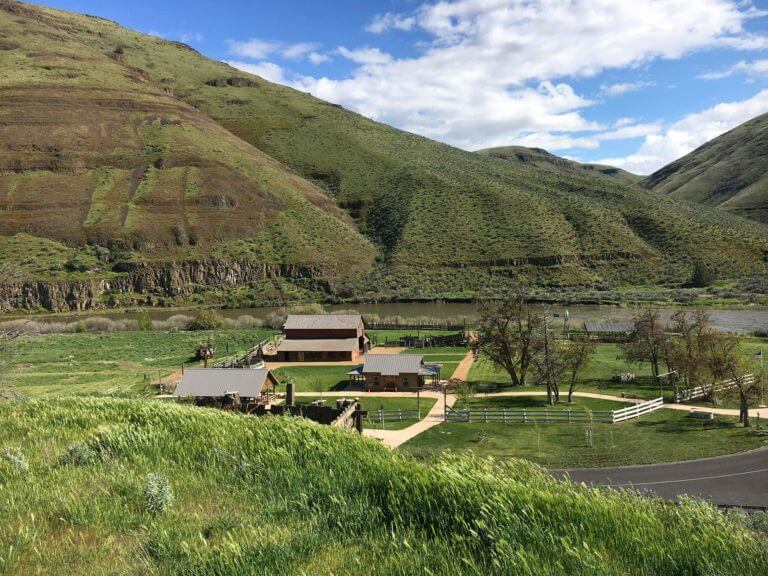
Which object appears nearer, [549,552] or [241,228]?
[549,552]

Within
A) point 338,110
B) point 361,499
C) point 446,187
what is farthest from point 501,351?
point 338,110

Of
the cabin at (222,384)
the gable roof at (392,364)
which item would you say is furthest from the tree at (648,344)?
the cabin at (222,384)

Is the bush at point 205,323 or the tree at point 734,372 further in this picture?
the bush at point 205,323

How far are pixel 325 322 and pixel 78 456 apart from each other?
4677cm

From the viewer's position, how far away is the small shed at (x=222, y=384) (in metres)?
30.2

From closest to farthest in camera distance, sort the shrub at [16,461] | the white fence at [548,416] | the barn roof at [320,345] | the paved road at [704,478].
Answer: the shrub at [16,461] → the paved road at [704,478] → the white fence at [548,416] → the barn roof at [320,345]

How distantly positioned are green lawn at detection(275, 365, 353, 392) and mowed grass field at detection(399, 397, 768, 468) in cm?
1386

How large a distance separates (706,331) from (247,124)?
16571 centimetres

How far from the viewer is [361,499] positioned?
540 centimetres

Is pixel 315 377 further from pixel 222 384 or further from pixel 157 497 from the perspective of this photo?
pixel 157 497

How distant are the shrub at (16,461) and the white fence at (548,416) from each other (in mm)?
24575

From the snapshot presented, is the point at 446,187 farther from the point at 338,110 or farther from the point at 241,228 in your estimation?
the point at 338,110

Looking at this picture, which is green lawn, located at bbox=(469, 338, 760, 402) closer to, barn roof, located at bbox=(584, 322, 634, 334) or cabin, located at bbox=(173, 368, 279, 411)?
barn roof, located at bbox=(584, 322, 634, 334)

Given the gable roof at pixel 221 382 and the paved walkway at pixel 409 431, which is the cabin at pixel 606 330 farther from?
the gable roof at pixel 221 382
